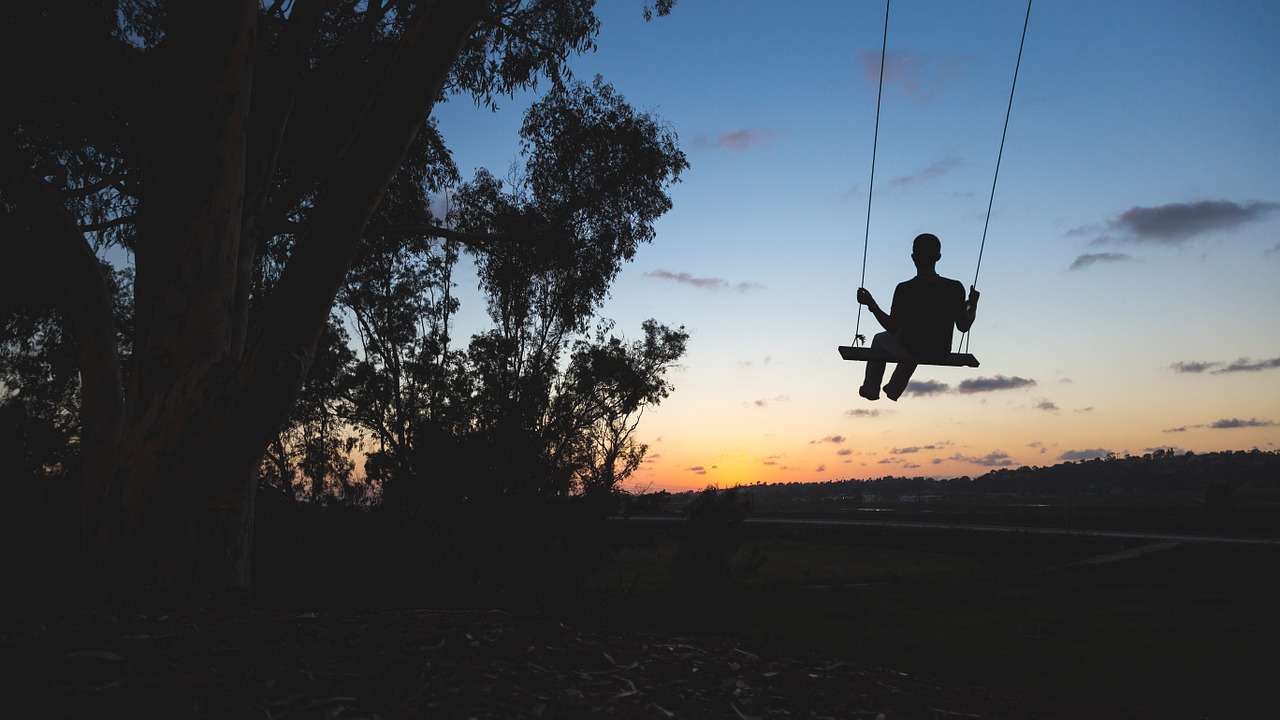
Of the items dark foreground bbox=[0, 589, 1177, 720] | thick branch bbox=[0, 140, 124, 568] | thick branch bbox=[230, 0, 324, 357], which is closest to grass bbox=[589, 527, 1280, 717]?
dark foreground bbox=[0, 589, 1177, 720]

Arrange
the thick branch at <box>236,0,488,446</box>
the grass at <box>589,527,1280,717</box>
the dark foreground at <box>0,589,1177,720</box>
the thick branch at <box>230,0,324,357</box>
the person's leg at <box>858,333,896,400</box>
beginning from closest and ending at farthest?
the dark foreground at <box>0,589,1177,720</box>
the thick branch at <box>236,0,488,446</box>
the thick branch at <box>230,0,324,357</box>
the person's leg at <box>858,333,896,400</box>
the grass at <box>589,527,1280,717</box>

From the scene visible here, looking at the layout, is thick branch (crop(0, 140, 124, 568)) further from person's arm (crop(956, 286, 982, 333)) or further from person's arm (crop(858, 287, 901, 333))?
person's arm (crop(956, 286, 982, 333))

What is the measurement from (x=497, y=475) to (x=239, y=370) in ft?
45.7

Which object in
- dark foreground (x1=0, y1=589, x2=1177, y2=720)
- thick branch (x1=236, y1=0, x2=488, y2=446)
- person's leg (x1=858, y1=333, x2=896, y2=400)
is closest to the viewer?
→ dark foreground (x1=0, y1=589, x2=1177, y2=720)

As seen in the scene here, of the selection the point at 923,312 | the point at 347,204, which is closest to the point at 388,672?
the point at 347,204

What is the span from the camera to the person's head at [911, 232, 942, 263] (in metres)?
7.09

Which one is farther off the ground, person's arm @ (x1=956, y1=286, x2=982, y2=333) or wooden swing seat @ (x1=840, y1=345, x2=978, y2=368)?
person's arm @ (x1=956, y1=286, x2=982, y2=333)

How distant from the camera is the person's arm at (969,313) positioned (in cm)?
704

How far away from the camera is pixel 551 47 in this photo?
36.9ft

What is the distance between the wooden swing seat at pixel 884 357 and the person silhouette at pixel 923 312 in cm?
6

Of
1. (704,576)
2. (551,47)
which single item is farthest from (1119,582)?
(551,47)

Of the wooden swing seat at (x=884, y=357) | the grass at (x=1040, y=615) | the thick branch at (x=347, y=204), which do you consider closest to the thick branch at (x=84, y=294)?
the thick branch at (x=347, y=204)

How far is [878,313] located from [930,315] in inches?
17.6

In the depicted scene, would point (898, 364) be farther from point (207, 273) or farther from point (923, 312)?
point (207, 273)
